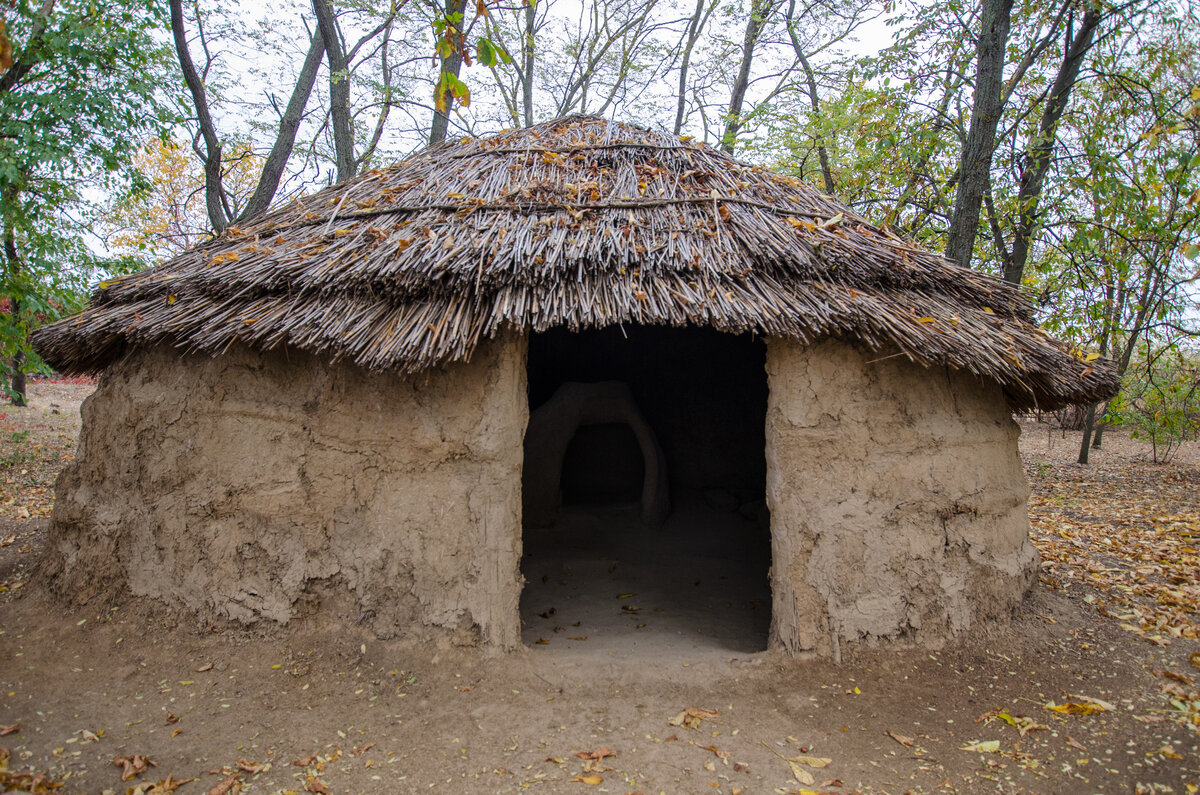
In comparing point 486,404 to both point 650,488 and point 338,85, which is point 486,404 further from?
point 338,85

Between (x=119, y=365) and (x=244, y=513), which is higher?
(x=119, y=365)

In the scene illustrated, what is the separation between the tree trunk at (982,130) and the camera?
6.71 m

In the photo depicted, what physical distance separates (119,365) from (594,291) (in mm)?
3023

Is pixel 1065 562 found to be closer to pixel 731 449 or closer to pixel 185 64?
pixel 731 449

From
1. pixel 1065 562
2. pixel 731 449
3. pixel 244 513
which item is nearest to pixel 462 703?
pixel 244 513

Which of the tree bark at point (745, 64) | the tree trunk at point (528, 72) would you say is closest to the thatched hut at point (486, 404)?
the tree bark at point (745, 64)

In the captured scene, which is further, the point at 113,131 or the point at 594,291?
the point at 113,131

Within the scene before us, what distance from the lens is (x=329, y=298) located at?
3.70 metres

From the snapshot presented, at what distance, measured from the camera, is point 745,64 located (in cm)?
1335

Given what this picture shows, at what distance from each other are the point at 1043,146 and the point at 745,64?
708cm

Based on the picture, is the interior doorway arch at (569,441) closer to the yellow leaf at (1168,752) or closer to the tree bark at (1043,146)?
the yellow leaf at (1168,752)

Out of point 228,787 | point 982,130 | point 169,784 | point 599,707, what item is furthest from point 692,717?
point 982,130

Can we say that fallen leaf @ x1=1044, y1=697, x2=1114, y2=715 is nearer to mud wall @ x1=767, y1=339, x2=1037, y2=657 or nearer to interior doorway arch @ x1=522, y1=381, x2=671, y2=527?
mud wall @ x1=767, y1=339, x2=1037, y2=657

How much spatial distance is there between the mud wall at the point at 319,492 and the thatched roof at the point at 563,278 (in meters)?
0.32
